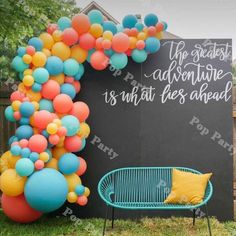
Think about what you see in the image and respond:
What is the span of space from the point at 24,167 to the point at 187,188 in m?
1.90

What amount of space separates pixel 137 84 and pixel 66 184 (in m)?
1.67

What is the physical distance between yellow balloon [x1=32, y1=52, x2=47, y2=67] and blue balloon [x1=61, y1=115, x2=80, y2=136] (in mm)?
725

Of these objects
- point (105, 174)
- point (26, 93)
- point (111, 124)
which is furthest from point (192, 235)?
point (26, 93)

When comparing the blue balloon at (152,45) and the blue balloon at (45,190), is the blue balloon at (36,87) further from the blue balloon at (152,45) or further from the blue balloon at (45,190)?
the blue balloon at (152,45)

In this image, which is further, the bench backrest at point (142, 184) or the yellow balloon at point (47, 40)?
the bench backrest at point (142, 184)

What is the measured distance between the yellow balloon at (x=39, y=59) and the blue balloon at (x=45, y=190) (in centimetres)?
127

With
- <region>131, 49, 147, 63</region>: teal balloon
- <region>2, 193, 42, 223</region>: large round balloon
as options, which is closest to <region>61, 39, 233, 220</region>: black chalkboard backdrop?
<region>131, 49, 147, 63</region>: teal balloon

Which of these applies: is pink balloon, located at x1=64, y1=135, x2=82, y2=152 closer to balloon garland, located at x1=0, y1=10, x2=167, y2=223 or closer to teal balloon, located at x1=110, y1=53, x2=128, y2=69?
balloon garland, located at x1=0, y1=10, x2=167, y2=223

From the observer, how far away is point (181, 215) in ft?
17.4

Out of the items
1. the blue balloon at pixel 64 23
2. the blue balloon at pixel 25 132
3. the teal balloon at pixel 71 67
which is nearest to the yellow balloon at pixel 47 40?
the blue balloon at pixel 64 23

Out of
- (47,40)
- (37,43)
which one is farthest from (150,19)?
(37,43)

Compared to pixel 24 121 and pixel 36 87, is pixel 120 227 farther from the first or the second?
pixel 36 87

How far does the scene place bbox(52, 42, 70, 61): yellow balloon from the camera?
4.88 meters

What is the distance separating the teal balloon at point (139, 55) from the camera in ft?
16.5
